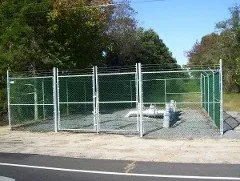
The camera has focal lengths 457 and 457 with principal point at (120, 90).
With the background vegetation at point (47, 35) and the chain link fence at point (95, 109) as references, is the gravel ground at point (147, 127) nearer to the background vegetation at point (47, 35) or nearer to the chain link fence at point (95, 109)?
the chain link fence at point (95, 109)

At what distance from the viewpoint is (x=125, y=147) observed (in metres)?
14.4

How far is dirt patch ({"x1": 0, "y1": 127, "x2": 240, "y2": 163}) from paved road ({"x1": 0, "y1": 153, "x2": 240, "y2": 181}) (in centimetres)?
86

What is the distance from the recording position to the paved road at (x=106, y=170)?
9.75m

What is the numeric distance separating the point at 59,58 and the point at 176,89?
47.1 feet

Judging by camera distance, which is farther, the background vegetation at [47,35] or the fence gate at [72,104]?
the background vegetation at [47,35]

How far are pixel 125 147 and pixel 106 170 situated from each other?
3767 mm

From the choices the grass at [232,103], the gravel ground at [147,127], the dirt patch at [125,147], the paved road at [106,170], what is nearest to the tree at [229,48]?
the grass at [232,103]

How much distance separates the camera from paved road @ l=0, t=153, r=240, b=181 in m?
9.75

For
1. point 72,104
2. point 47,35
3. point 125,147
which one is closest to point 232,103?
point 72,104

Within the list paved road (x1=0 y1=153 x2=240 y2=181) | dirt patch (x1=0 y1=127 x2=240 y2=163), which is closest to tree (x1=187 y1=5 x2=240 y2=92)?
dirt patch (x1=0 y1=127 x2=240 y2=163)

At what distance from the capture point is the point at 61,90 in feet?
83.3

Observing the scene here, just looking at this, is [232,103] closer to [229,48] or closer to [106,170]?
[229,48]

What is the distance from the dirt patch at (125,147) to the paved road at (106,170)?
0.86 m

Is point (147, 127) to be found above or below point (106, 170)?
above
